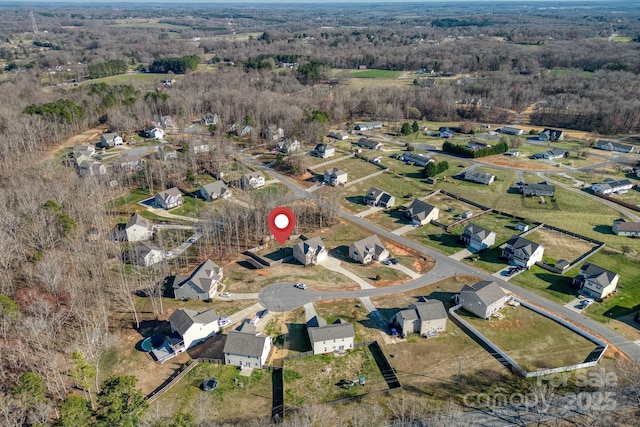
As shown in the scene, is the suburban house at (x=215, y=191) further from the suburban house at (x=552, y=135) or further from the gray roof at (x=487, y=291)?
the suburban house at (x=552, y=135)

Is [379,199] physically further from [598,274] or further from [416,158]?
[598,274]

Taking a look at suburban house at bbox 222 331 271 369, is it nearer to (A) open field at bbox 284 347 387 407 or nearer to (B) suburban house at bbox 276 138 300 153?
(A) open field at bbox 284 347 387 407

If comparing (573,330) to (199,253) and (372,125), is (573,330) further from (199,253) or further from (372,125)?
(372,125)

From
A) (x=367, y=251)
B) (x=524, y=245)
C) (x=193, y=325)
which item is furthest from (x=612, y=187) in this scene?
(x=193, y=325)

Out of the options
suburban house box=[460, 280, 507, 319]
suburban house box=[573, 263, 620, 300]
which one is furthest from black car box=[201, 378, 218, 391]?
suburban house box=[573, 263, 620, 300]

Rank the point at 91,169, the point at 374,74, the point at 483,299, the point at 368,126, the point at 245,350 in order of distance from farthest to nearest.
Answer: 1. the point at 374,74
2. the point at 368,126
3. the point at 91,169
4. the point at 483,299
5. the point at 245,350

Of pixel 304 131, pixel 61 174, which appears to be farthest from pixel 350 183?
pixel 61 174

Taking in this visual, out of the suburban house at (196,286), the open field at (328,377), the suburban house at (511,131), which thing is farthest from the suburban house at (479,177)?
the suburban house at (196,286)
